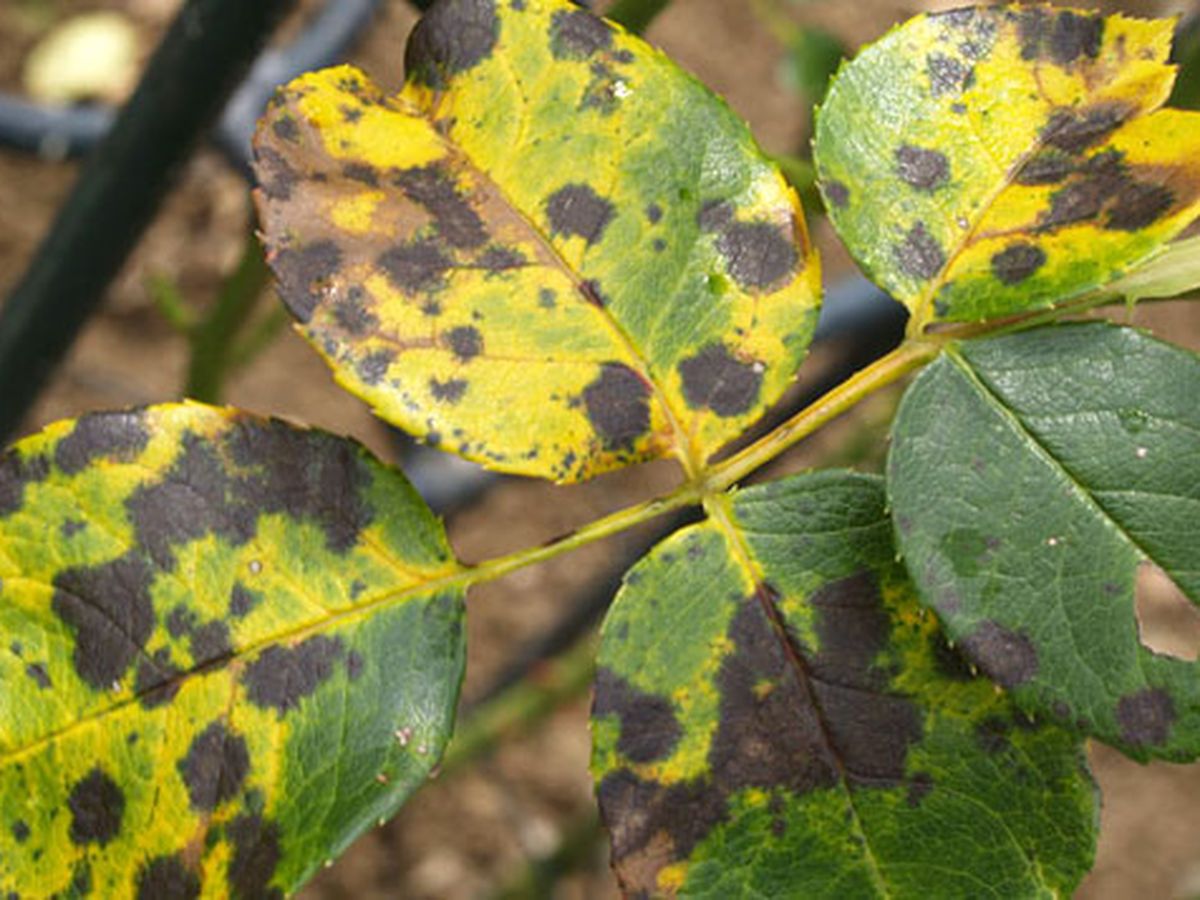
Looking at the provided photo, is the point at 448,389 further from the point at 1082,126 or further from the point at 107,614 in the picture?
the point at 1082,126

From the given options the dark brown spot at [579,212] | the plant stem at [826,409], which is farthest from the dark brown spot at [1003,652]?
the dark brown spot at [579,212]

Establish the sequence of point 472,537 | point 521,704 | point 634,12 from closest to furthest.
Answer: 1. point 634,12
2. point 521,704
3. point 472,537

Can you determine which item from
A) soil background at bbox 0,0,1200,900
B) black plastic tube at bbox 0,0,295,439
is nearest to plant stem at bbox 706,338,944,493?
black plastic tube at bbox 0,0,295,439

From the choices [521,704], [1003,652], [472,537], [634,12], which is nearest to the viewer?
[1003,652]

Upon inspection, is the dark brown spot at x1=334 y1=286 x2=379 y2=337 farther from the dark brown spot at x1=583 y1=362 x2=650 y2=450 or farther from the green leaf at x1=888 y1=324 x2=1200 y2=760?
the green leaf at x1=888 y1=324 x2=1200 y2=760

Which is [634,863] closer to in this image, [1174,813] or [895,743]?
[895,743]

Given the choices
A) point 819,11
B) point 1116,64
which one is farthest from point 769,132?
point 1116,64

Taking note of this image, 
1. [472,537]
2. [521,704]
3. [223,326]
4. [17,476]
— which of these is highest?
[17,476]

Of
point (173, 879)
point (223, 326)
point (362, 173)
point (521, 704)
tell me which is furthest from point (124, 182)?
point (521, 704)
